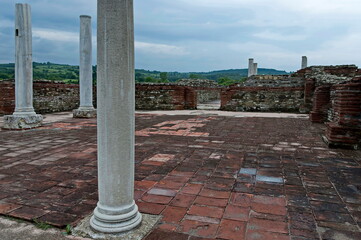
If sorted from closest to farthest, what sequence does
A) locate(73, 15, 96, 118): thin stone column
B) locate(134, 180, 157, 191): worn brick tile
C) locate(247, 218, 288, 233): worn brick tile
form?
1. locate(247, 218, 288, 233): worn brick tile
2. locate(134, 180, 157, 191): worn brick tile
3. locate(73, 15, 96, 118): thin stone column

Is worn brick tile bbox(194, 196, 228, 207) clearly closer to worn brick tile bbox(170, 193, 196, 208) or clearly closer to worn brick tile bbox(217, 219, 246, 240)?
worn brick tile bbox(170, 193, 196, 208)

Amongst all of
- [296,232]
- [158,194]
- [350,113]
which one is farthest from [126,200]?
[350,113]

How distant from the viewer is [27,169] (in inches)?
152

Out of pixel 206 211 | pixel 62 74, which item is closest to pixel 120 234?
pixel 206 211

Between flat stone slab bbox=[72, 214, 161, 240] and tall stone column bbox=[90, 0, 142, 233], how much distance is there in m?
0.04

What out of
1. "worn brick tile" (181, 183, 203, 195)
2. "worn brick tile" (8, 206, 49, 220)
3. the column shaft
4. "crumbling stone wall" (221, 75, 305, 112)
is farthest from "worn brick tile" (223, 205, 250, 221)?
"crumbling stone wall" (221, 75, 305, 112)

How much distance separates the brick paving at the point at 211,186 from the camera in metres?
2.33

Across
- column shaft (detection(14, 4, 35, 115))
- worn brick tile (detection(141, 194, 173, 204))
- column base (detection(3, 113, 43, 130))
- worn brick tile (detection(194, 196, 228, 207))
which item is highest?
column shaft (detection(14, 4, 35, 115))

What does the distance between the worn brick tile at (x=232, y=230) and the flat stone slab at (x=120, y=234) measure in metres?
0.54

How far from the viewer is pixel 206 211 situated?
257 centimetres

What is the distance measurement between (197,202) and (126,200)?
0.81 metres

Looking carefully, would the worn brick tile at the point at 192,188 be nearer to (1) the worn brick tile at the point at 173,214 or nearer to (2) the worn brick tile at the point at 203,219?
(1) the worn brick tile at the point at 173,214

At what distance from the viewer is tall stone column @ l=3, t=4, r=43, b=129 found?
7219 mm

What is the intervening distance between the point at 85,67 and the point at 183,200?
8.26 m
